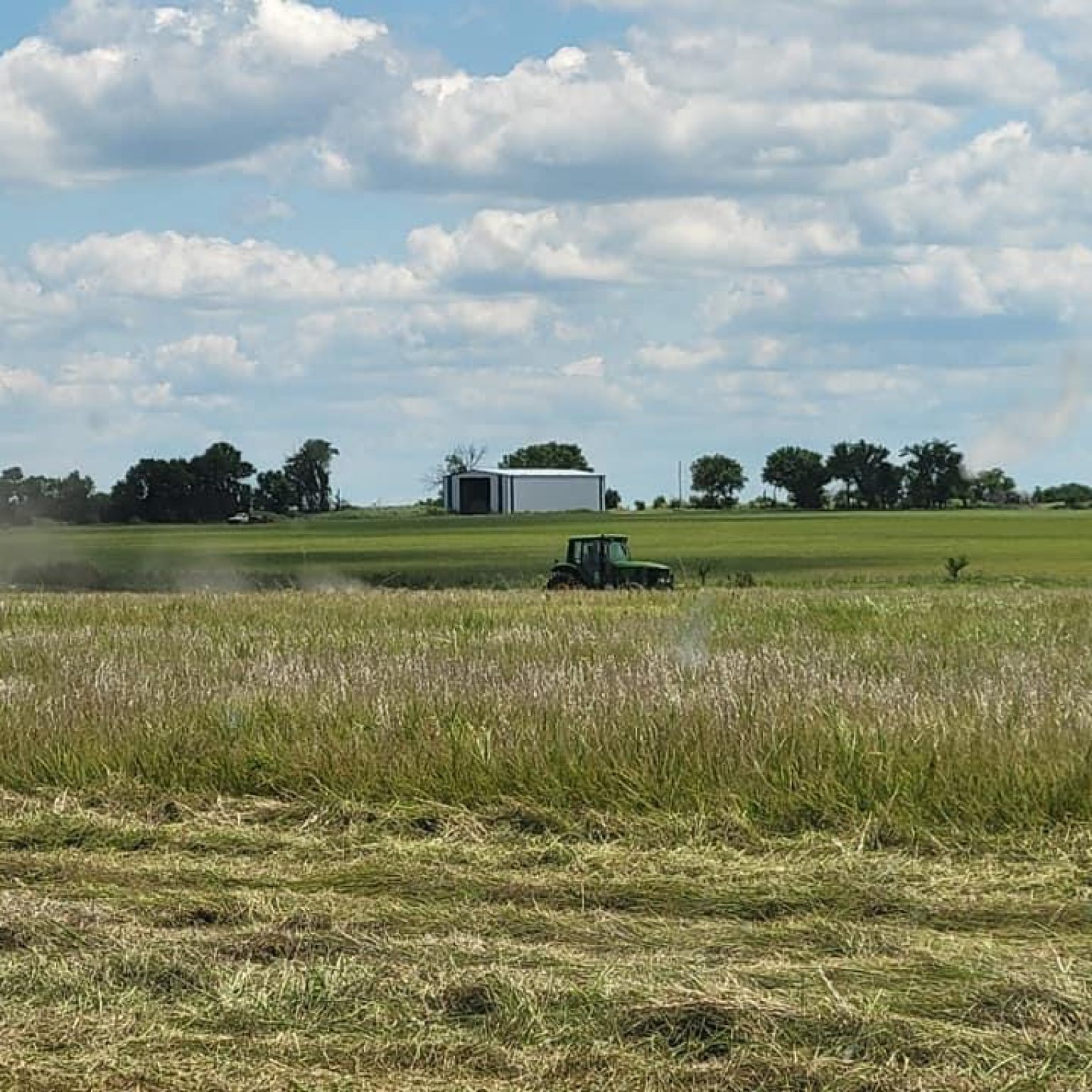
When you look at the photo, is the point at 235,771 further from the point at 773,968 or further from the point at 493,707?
the point at 773,968

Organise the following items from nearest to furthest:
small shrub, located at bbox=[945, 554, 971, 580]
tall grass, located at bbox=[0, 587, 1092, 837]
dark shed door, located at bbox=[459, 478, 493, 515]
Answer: tall grass, located at bbox=[0, 587, 1092, 837]
small shrub, located at bbox=[945, 554, 971, 580]
dark shed door, located at bbox=[459, 478, 493, 515]

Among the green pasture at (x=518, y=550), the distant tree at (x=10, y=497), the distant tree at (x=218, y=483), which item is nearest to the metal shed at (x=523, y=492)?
the green pasture at (x=518, y=550)

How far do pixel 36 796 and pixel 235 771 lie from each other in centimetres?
130

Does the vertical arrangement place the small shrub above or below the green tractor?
below

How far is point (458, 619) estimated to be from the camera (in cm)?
2898

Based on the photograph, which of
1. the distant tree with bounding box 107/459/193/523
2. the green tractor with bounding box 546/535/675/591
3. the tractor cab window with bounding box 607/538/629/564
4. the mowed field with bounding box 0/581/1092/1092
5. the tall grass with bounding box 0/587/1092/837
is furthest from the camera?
the distant tree with bounding box 107/459/193/523

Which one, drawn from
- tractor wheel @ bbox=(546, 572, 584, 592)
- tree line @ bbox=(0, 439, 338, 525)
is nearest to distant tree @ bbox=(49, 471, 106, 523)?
tree line @ bbox=(0, 439, 338, 525)

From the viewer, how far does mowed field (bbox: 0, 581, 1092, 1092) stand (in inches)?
255

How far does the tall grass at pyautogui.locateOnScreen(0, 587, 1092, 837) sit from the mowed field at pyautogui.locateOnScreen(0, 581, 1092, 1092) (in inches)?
1.4

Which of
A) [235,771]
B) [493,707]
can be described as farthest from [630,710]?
[235,771]

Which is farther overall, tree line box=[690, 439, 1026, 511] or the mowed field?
tree line box=[690, 439, 1026, 511]

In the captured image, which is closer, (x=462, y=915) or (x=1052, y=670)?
(x=462, y=915)

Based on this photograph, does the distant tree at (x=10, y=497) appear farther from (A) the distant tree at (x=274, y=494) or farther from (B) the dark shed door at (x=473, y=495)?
(B) the dark shed door at (x=473, y=495)

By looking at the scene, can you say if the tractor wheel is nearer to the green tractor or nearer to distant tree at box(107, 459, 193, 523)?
the green tractor
